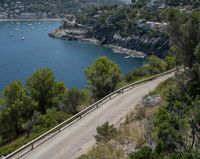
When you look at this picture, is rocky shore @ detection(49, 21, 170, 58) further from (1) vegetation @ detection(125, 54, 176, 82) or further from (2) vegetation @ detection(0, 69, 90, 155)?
(2) vegetation @ detection(0, 69, 90, 155)

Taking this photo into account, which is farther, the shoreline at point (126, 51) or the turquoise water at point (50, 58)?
the shoreline at point (126, 51)

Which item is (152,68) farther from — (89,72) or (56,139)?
(56,139)

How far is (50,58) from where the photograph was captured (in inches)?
4828

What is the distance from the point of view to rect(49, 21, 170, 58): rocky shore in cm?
12681

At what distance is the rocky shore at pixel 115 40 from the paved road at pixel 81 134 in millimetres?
95883

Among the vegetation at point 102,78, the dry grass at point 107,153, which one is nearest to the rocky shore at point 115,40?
the vegetation at point 102,78

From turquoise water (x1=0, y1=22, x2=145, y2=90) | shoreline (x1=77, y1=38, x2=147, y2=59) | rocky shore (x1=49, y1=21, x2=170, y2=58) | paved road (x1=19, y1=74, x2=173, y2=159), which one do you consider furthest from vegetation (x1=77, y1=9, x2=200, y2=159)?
shoreline (x1=77, y1=38, x2=147, y2=59)

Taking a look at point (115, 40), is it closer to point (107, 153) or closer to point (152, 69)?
point (152, 69)

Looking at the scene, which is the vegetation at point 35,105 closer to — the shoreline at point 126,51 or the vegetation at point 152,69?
the vegetation at point 152,69

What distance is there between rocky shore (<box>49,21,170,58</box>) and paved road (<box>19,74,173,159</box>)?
9588 centimetres

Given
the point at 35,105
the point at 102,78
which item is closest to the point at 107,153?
the point at 35,105

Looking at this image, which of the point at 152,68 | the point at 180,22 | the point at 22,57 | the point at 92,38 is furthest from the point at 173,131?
the point at 92,38

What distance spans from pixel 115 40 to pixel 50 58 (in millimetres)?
31571

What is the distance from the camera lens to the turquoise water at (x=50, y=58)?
101 meters
